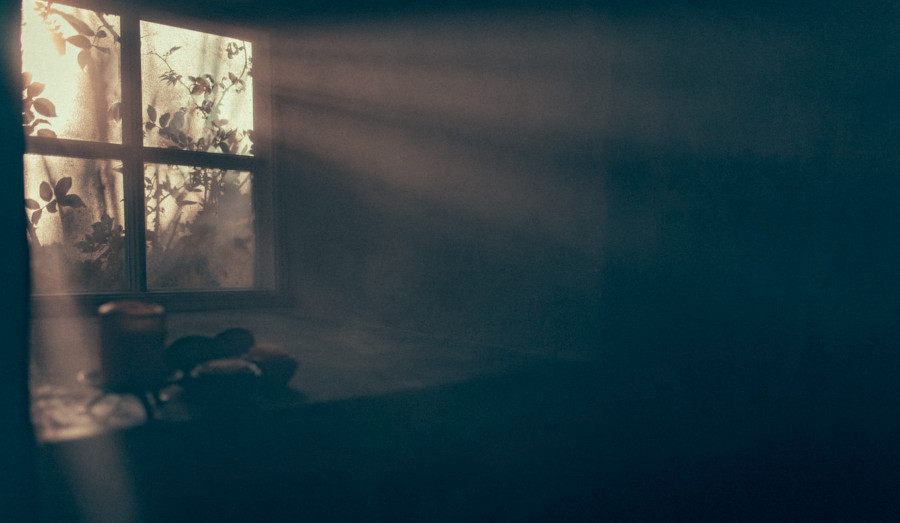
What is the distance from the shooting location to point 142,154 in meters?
0.55

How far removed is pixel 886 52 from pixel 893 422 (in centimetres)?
57

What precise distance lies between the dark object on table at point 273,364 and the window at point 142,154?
62 millimetres

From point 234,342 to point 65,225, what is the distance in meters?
0.18

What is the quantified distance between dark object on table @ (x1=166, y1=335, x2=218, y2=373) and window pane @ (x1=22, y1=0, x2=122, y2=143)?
0.63 ft

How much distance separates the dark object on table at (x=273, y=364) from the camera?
0.58 m

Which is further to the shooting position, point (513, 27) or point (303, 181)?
point (513, 27)

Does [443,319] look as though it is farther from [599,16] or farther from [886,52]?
[886,52]

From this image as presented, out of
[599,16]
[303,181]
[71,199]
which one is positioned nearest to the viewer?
[71,199]

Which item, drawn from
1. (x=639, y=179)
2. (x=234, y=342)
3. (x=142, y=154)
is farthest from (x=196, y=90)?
(x=639, y=179)

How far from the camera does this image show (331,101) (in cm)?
64

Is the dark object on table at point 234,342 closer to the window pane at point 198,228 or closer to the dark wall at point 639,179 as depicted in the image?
the window pane at point 198,228

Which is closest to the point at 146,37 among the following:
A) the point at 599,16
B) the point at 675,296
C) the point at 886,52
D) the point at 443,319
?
the point at 443,319

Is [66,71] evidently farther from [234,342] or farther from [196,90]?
[234,342]

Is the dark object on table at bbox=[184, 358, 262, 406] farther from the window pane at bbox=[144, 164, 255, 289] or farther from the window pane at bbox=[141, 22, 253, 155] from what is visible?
the window pane at bbox=[141, 22, 253, 155]
